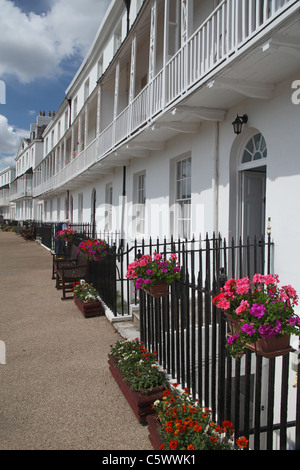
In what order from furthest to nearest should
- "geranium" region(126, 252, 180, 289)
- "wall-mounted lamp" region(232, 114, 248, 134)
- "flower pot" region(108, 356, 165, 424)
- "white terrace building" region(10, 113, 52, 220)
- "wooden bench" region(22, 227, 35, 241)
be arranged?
"white terrace building" region(10, 113, 52, 220) < "wooden bench" region(22, 227, 35, 241) < "wall-mounted lamp" region(232, 114, 248, 134) < "geranium" region(126, 252, 180, 289) < "flower pot" region(108, 356, 165, 424)

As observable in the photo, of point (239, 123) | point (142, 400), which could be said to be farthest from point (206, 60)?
point (142, 400)

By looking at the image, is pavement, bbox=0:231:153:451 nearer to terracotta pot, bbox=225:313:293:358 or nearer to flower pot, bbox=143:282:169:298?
flower pot, bbox=143:282:169:298

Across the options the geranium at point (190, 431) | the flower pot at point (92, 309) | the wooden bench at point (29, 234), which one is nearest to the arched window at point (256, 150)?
the flower pot at point (92, 309)

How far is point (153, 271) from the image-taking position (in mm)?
3582

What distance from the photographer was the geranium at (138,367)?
3.12m

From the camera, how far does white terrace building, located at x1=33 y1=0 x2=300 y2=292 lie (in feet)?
14.2

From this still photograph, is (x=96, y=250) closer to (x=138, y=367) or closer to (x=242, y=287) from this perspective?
(x=138, y=367)

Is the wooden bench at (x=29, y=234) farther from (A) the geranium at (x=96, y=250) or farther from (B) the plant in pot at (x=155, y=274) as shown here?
(B) the plant in pot at (x=155, y=274)

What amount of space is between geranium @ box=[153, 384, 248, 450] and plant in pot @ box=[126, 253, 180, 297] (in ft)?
3.97

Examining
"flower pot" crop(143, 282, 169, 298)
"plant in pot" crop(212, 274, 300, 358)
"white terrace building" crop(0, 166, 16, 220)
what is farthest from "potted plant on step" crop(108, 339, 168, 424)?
"white terrace building" crop(0, 166, 16, 220)

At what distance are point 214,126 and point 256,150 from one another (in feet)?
3.54
